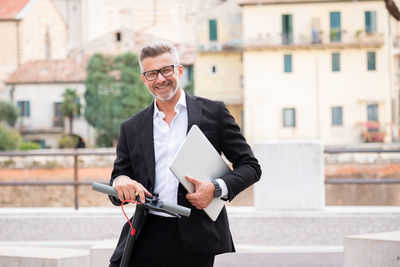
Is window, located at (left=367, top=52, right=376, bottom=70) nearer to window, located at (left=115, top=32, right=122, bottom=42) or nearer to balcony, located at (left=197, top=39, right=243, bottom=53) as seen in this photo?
balcony, located at (left=197, top=39, right=243, bottom=53)

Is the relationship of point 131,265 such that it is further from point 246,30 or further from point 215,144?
point 246,30

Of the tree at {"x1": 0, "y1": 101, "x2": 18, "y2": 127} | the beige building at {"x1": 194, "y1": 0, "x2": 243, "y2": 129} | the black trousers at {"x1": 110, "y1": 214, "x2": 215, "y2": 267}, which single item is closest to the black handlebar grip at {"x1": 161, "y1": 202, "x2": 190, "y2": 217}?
the black trousers at {"x1": 110, "y1": 214, "x2": 215, "y2": 267}

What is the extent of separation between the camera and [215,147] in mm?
3201

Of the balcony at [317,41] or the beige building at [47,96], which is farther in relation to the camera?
the beige building at [47,96]

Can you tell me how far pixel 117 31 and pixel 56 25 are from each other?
883 cm

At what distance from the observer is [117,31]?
51.6 meters

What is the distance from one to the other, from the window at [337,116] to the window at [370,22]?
4.79m

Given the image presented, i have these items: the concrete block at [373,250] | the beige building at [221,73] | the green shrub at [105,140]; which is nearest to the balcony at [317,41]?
the beige building at [221,73]

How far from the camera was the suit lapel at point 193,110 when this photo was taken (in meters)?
3.14

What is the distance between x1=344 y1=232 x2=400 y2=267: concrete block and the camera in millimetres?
4875

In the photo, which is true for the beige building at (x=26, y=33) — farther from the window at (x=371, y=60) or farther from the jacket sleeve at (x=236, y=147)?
the jacket sleeve at (x=236, y=147)

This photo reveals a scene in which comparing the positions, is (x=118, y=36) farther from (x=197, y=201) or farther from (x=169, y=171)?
(x=197, y=201)

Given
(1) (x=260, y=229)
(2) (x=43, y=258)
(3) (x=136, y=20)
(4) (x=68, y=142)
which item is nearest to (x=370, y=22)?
(4) (x=68, y=142)

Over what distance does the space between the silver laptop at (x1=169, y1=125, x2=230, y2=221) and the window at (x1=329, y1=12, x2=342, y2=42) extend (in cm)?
4201
